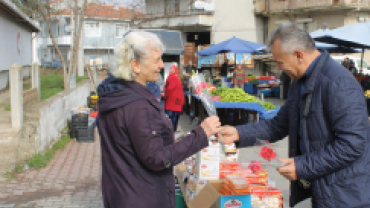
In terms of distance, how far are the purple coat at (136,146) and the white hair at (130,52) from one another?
7 centimetres

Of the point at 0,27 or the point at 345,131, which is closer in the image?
the point at 345,131

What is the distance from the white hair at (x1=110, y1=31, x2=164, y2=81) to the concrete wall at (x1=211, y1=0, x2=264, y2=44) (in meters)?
27.8

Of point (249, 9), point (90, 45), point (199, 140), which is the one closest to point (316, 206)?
point (199, 140)

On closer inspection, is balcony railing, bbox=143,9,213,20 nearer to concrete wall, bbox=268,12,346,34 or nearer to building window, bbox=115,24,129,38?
concrete wall, bbox=268,12,346,34

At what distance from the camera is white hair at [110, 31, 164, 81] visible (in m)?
2.31

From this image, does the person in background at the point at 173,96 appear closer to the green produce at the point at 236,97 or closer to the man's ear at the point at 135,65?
the green produce at the point at 236,97

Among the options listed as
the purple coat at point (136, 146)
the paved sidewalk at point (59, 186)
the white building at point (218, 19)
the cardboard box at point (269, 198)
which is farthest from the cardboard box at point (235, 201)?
the white building at point (218, 19)

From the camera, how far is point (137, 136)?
7.12ft

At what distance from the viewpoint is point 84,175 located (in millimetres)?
6461

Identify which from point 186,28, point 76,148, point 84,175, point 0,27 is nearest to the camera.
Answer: point 84,175

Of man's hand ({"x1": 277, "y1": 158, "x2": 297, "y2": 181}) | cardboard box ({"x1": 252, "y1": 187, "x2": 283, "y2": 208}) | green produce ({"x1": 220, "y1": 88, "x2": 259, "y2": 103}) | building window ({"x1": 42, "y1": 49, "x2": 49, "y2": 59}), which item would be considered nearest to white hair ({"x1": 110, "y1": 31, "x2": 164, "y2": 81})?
man's hand ({"x1": 277, "y1": 158, "x2": 297, "y2": 181})

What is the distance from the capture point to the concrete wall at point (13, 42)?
12.9 metres

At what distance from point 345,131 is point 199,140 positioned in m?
0.86

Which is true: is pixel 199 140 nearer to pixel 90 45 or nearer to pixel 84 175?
pixel 84 175
